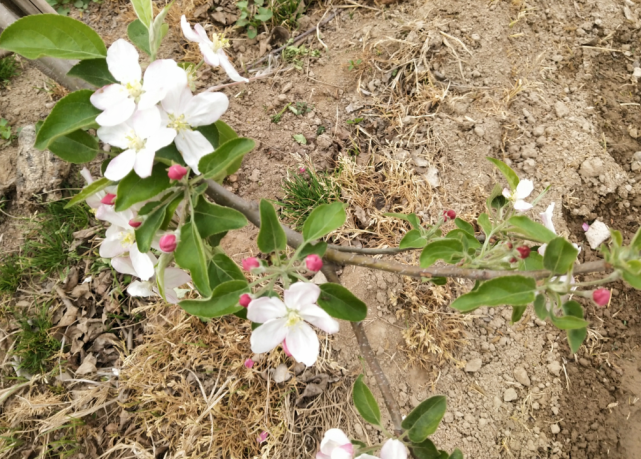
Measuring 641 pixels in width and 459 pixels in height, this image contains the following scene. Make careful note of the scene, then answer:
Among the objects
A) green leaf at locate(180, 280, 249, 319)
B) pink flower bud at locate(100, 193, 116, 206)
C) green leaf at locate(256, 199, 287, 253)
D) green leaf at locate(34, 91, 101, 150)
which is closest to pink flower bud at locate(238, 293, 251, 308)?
green leaf at locate(180, 280, 249, 319)

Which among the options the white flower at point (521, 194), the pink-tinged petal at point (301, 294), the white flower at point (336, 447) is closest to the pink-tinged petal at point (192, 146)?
the pink-tinged petal at point (301, 294)

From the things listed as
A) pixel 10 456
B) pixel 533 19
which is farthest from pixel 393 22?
pixel 10 456

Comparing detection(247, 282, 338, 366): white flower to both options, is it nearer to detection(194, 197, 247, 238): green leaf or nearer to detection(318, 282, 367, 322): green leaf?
detection(318, 282, 367, 322): green leaf

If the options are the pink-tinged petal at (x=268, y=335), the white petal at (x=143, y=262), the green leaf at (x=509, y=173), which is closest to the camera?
the pink-tinged petal at (x=268, y=335)

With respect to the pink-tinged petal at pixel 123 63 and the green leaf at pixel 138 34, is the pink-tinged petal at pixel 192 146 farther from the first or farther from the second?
the green leaf at pixel 138 34

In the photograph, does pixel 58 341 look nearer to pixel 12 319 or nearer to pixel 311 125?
pixel 12 319

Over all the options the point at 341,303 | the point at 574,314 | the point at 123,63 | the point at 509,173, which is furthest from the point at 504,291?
the point at 123,63
